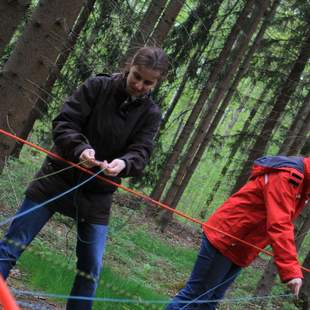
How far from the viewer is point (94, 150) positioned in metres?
3.29

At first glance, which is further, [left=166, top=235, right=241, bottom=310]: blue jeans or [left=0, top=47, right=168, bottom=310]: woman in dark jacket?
[left=166, top=235, right=241, bottom=310]: blue jeans

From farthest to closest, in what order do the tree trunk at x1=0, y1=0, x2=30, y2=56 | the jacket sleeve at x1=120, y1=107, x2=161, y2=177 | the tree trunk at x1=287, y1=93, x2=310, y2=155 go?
the tree trunk at x1=287, y1=93, x2=310, y2=155, the tree trunk at x1=0, y1=0, x2=30, y2=56, the jacket sleeve at x1=120, y1=107, x2=161, y2=177

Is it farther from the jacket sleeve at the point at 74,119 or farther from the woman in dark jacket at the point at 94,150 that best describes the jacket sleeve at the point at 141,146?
the jacket sleeve at the point at 74,119

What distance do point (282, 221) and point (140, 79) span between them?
1330 millimetres

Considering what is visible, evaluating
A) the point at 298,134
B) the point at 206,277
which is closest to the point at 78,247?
the point at 206,277

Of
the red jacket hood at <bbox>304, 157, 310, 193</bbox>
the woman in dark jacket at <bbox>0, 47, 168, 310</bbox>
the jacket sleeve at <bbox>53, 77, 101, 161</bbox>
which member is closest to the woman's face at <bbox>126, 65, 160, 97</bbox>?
the woman in dark jacket at <bbox>0, 47, 168, 310</bbox>

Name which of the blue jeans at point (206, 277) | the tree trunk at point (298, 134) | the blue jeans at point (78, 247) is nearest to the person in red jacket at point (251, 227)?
the blue jeans at point (206, 277)

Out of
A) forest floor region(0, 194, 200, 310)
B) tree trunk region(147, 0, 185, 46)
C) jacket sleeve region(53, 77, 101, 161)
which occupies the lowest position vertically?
forest floor region(0, 194, 200, 310)

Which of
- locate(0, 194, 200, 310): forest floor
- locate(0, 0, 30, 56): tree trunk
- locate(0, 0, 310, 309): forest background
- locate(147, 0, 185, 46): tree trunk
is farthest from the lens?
locate(147, 0, 185, 46): tree trunk

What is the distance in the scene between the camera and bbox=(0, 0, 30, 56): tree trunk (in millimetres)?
4102

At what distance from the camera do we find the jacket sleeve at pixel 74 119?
124 inches

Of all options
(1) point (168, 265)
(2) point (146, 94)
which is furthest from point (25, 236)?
(1) point (168, 265)

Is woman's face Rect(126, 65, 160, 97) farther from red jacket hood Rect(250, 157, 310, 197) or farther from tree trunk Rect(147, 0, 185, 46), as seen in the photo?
tree trunk Rect(147, 0, 185, 46)

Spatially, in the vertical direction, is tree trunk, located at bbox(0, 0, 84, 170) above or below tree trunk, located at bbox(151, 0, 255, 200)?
below
